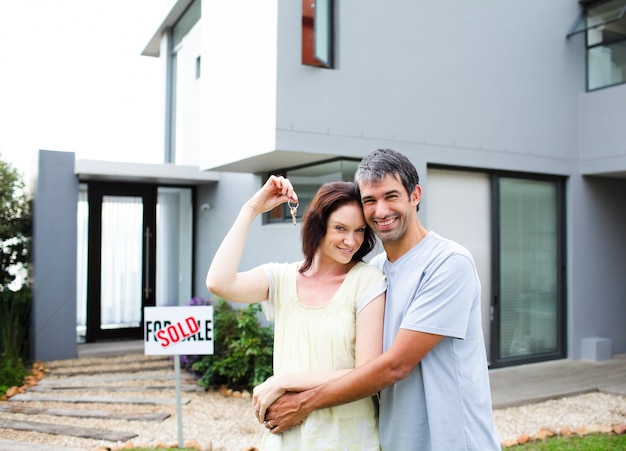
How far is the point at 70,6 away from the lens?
1284cm

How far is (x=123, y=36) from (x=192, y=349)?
11.6 m

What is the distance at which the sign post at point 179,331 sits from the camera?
4.53 metres

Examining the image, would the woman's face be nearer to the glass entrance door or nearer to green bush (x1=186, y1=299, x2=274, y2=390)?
green bush (x1=186, y1=299, x2=274, y2=390)

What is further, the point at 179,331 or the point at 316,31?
the point at 316,31

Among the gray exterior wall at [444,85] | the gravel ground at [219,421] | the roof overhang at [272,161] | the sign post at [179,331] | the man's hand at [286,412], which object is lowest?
the gravel ground at [219,421]

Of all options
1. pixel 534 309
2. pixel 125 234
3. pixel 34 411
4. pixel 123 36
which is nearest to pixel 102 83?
pixel 123 36

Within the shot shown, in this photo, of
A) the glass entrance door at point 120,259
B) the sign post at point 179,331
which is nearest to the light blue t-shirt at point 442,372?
the sign post at point 179,331

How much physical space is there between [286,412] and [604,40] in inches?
312

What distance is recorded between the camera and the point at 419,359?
1754mm

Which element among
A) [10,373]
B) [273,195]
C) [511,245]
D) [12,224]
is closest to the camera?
[273,195]

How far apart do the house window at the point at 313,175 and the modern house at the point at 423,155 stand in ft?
0.07

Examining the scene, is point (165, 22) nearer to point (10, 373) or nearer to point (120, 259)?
point (120, 259)

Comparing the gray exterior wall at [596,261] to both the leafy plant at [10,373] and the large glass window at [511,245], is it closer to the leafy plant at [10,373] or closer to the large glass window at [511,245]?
the large glass window at [511,245]

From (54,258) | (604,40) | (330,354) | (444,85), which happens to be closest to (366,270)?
(330,354)
